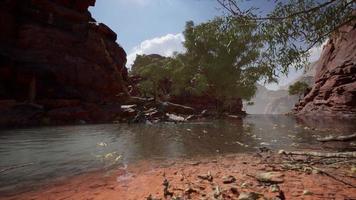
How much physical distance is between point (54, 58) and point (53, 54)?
0.71m

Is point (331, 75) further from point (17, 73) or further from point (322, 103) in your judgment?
point (17, 73)

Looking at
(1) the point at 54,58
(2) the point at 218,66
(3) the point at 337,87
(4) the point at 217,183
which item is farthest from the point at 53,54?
(3) the point at 337,87

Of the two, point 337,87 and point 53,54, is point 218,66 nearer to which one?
point 337,87

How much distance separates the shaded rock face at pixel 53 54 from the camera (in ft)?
103

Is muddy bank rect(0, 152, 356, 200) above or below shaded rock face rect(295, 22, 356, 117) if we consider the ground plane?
below

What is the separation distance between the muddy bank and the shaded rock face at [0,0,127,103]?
93.3 feet

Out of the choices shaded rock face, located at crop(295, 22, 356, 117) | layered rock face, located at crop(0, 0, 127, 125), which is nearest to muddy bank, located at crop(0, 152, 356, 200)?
layered rock face, located at crop(0, 0, 127, 125)

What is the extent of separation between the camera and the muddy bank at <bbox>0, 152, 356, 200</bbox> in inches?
187

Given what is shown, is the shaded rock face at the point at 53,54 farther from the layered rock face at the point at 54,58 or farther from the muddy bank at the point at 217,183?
the muddy bank at the point at 217,183

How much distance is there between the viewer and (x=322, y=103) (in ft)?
156

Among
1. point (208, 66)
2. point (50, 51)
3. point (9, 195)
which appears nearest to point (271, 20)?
point (9, 195)

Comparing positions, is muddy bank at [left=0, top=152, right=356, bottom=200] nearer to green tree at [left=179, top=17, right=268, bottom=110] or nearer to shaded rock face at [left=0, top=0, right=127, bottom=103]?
shaded rock face at [left=0, top=0, right=127, bottom=103]

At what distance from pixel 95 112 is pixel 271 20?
25.4 metres

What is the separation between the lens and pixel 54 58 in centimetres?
3653
